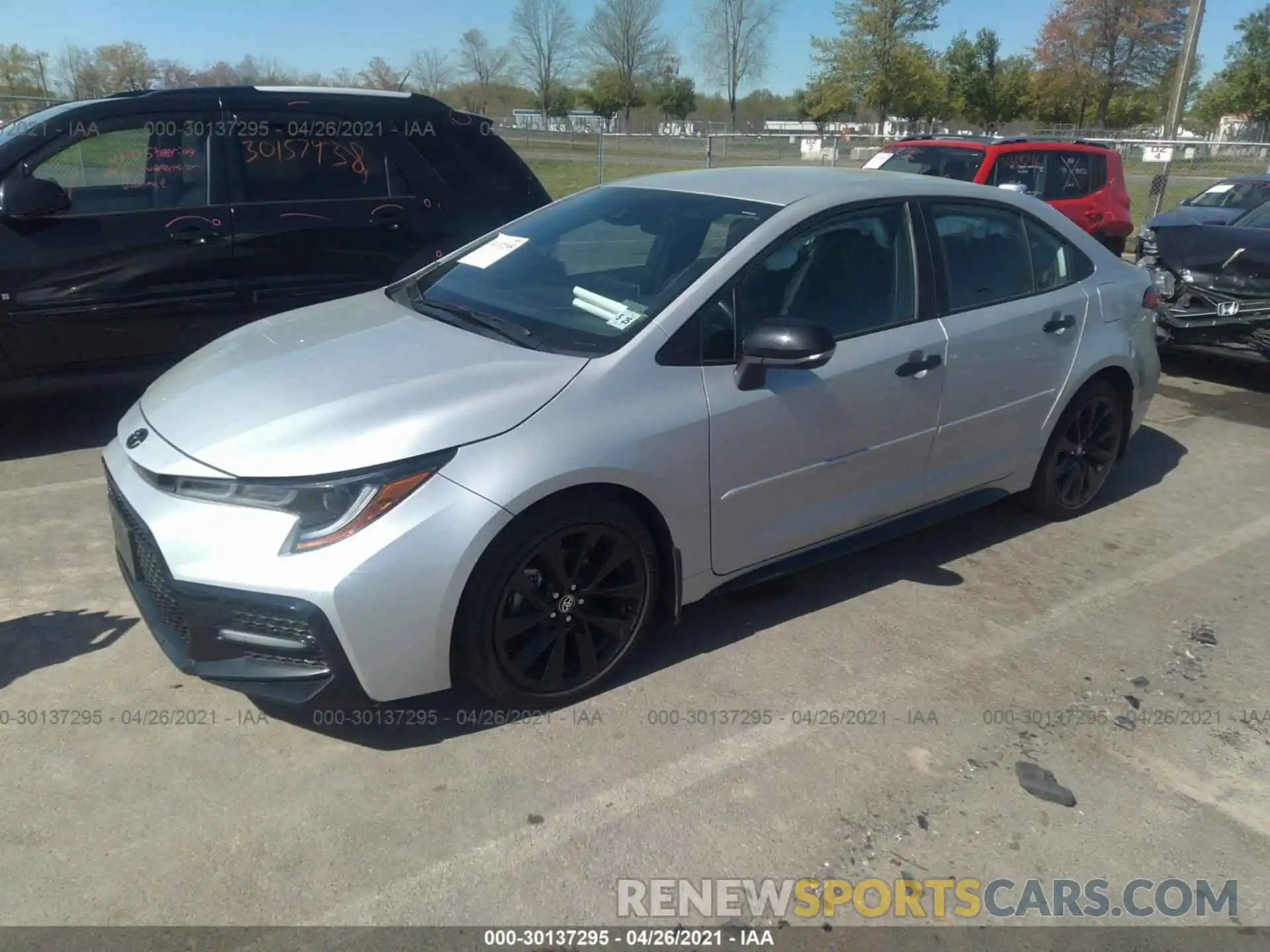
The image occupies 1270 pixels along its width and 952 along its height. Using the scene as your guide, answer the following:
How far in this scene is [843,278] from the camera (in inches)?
147

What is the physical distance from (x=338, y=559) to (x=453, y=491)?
1.17 ft

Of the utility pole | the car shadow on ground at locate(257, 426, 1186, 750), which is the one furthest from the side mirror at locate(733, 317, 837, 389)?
the utility pole

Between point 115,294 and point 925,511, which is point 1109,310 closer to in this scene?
point 925,511

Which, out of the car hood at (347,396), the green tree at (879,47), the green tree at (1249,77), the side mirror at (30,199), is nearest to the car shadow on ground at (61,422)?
the side mirror at (30,199)

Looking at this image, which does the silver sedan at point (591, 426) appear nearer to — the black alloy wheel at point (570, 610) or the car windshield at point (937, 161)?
the black alloy wheel at point (570, 610)

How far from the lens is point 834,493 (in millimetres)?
3738

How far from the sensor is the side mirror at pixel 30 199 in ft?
16.2

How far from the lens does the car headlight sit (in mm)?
2709

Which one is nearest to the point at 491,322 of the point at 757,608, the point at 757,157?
the point at 757,608

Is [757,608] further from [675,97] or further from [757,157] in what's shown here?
[675,97]

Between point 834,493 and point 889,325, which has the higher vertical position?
point 889,325

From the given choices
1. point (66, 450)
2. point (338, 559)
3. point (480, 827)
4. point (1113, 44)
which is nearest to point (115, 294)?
point (66, 450)

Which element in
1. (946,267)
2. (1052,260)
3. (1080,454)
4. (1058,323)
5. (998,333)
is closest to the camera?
(946,267)

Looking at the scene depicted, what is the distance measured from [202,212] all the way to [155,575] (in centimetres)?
329
